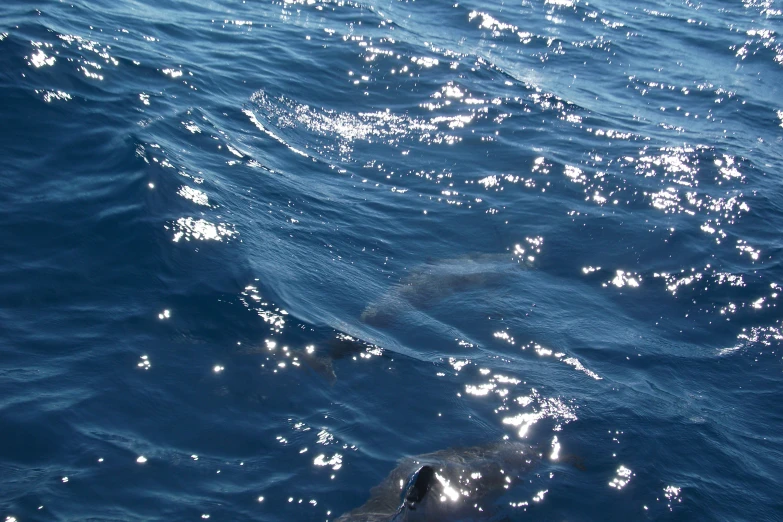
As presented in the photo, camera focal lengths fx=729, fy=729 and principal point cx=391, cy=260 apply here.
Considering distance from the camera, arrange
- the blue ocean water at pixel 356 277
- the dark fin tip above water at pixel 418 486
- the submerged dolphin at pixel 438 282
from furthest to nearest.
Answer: the submerged dolphin at pixel 438 282 → the blue ocean water at pixel 356 277 → the dark fin tip above water at pixel 418 486

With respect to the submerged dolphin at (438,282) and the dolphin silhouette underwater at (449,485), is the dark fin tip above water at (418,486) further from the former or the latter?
the submerged dolphin at (438,282)

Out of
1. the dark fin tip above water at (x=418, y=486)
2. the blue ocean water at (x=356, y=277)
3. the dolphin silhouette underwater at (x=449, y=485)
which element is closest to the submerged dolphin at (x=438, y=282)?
the blue ocean water at (x=356, y=277)

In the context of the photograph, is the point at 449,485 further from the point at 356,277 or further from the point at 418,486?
the point at 356,277

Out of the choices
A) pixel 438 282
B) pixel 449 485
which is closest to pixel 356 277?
pixel 438 282

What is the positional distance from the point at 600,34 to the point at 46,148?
50.5 ft

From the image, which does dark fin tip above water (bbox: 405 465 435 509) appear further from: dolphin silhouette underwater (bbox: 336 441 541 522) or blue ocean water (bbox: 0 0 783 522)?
blue ocean water (bbox: 0 0 783 522)

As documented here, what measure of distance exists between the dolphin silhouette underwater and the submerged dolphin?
2.34 meters

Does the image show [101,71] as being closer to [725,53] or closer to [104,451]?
[104,451]

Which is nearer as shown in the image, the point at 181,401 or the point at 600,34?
the point at 181,401

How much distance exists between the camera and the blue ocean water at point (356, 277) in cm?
679

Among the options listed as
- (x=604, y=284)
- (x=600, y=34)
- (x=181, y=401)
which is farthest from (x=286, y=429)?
(x=600, y=34)

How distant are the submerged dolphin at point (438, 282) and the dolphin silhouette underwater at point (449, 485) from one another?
234 centimetres

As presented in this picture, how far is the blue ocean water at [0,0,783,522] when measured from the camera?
6789 millimetres

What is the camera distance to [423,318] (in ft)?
30.3
